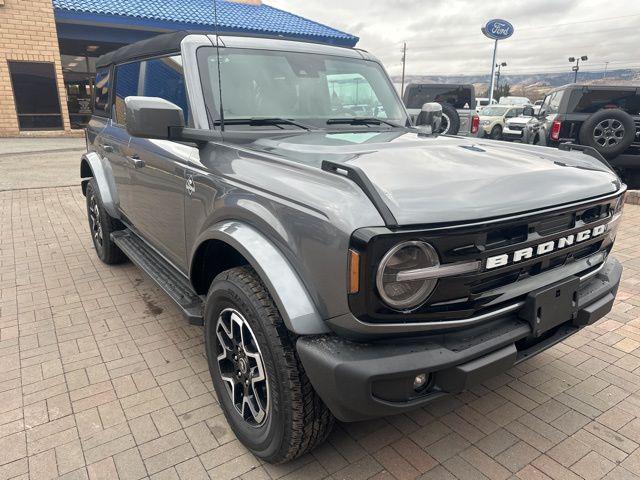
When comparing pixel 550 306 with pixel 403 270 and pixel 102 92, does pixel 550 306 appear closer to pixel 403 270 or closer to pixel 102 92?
pixel 403 270

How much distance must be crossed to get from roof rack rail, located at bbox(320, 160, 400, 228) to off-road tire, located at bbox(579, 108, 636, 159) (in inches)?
298

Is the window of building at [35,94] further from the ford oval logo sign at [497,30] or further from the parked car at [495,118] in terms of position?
the ford oval logo sign at [497,30]

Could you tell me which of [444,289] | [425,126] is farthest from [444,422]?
[425,126]

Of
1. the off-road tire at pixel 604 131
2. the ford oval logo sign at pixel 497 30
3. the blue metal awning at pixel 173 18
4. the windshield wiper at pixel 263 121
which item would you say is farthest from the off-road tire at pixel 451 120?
the ford oval logo sign at pixel 497 30

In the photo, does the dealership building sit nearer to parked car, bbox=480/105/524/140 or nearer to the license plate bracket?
parked car, bbox=480/105/524/140

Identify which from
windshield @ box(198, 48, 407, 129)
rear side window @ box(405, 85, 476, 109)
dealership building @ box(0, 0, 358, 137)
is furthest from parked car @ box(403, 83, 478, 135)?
windshield @ box(198, 48, 407, 129)

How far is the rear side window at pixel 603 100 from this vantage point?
8422 mm

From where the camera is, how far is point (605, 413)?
8.88 feet

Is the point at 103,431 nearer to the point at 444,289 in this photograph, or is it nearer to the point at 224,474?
the point at 224,474

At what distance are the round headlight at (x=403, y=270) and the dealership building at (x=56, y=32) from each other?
555 inches

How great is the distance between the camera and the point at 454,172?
82.4 inches

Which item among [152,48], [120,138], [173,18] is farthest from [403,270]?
[173,18]

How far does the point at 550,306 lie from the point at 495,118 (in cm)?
2126

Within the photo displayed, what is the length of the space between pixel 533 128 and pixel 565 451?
10.3 m
